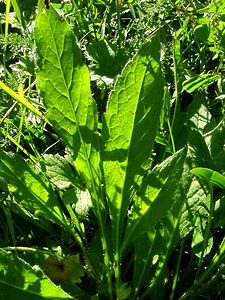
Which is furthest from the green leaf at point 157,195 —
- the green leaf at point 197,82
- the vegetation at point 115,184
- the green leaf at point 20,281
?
the green leaf at point 197,82

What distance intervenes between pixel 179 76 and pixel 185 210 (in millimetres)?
498

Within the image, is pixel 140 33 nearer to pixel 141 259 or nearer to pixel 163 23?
pixel 163 23

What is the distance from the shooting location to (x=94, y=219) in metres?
1.54

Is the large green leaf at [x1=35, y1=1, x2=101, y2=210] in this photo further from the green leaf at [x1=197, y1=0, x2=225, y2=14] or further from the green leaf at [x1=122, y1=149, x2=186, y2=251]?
the green leaf at [x1=197, y1=0, x2=225, y2=14]

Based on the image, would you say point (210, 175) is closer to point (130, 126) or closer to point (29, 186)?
point (130, 126)

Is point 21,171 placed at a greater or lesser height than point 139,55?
lesser

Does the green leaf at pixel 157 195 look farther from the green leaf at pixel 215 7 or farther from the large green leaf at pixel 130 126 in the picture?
the green leaf at pixel 215 7

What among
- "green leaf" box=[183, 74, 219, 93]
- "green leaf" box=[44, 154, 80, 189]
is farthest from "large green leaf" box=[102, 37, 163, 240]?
"green leaf" box=[183, 74, 219, 93]

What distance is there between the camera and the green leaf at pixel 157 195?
1278mm

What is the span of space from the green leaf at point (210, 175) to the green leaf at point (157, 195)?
0.24 ft

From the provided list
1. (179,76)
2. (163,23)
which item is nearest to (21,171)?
(179,76)

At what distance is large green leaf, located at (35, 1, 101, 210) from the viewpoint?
1.24m

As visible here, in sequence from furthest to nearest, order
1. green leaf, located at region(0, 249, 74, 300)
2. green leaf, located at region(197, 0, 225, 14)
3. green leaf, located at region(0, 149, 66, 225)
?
green leaf, located at region(197, 0, 225, 14), green leaf, located at region(0, 149, 66, 225), green leaf, located at region(0, 249, 74, 300)

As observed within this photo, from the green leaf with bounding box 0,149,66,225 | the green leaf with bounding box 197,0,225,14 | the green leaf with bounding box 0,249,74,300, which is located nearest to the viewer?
the green leaf with bounding box 0,249,74,300
